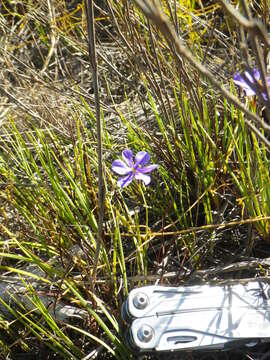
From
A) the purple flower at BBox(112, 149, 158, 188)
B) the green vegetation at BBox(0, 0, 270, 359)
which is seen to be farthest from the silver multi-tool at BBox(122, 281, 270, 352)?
the purple flower at BBox(112, 149, 158, 188)

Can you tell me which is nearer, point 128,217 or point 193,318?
point 193,318

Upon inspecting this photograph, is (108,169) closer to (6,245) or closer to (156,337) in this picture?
(6,245)

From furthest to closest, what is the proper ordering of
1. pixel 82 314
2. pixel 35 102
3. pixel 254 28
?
1. pixel 35 102
2. pixel 82 314
3. pixel 254 28

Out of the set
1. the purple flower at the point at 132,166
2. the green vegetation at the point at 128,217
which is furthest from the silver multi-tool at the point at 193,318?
the purple flower at the point at 132,166

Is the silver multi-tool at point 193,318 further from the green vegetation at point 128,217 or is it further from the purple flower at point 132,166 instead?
the purple flower at point 132,166

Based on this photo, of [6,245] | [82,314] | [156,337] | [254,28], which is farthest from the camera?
[6,245]

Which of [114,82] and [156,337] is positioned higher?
[114,82]

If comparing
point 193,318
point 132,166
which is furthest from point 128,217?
point 193,318

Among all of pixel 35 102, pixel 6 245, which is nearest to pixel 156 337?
pixel 6 245

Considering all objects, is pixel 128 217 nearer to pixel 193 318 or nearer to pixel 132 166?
pixel 132 166
